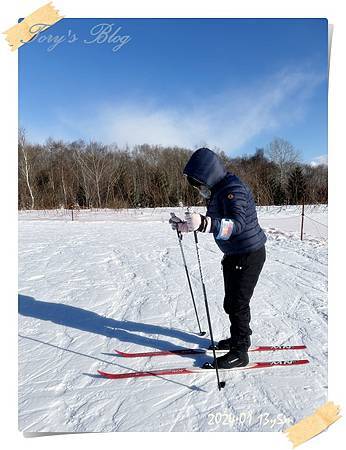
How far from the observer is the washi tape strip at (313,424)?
1.79 m

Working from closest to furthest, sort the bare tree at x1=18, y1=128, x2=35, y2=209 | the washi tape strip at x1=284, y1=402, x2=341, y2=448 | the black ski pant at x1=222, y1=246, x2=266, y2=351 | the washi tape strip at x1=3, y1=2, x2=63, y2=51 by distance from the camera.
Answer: the washi tape strip at x1=284, y1=402, x2=341, y2=448
the washi tape strip at x1=3, y1=2, x2=63, y2=51
the bare tree at x1=18, y1=128, x2=35, y2=209
the black ski pant at x1=222, y1=246, x2=266, y2=351

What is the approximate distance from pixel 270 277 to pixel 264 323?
5.01ft

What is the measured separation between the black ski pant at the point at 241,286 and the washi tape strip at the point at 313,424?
2.20ft

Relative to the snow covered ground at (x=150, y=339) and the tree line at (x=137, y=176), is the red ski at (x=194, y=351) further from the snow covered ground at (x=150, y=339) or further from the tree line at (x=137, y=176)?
the tree line at (x=137, y=176)

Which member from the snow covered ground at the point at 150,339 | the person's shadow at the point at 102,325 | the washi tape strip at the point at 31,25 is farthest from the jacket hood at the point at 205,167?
the person's shadow at the point at 102,325

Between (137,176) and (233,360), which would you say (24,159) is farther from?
(233,360)

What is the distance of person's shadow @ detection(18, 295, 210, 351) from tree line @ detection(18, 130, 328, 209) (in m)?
1.11

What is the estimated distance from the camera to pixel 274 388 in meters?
2.19

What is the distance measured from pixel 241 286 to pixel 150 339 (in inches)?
40.6

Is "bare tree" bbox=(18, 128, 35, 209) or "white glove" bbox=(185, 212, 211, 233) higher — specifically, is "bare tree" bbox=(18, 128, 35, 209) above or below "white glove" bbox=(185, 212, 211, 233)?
above

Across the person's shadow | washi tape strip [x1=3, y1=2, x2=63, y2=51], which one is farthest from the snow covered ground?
washi tape strip [x1=3, y1=2, x2=63, y2=51]

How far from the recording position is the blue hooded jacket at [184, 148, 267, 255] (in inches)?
83.6

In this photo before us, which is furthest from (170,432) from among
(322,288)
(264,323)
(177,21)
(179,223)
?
(322,288)

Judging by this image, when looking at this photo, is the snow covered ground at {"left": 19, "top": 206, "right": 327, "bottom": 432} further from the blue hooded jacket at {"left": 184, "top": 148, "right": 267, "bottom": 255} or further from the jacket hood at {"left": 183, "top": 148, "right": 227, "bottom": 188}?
the jacket hood at {"left": 183, "top": 148, "right": 227, "bottom": 188}
